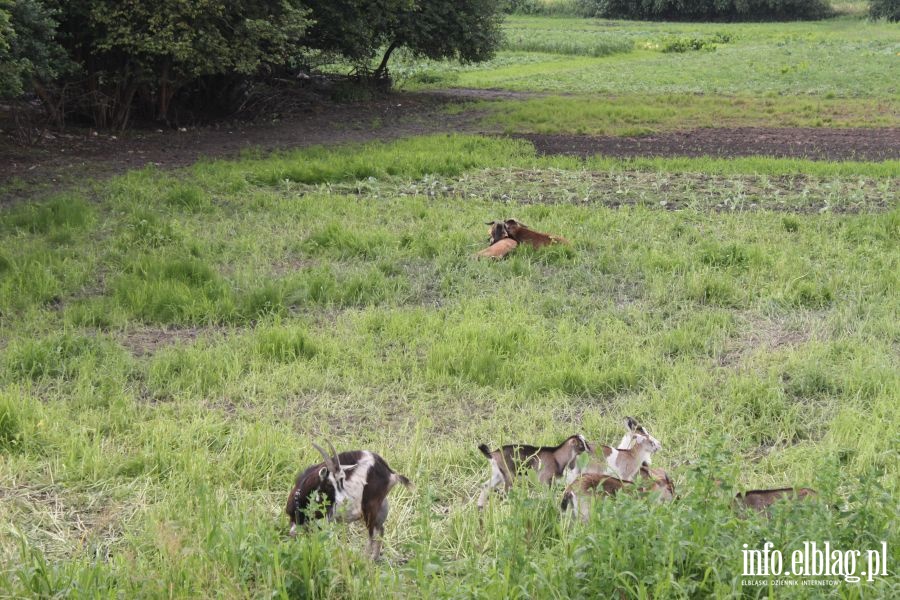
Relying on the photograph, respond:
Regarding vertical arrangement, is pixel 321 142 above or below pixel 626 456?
above

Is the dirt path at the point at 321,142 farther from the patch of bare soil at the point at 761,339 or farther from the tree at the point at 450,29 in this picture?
the patch of bare soil at the point at 761,339

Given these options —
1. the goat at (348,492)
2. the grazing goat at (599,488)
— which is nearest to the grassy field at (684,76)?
the grazing goat at (599,488)

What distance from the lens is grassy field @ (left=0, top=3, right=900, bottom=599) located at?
3.22 metres

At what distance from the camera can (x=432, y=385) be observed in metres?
5.51

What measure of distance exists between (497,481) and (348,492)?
2.56 ft

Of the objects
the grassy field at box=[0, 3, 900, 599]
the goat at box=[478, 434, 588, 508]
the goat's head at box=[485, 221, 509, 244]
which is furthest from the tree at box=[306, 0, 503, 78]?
the goat at box=[478, 434, 588, 508]

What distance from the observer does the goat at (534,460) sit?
3846 mm

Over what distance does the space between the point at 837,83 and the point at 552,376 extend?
2633cm

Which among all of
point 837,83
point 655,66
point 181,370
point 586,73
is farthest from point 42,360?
point 655,66

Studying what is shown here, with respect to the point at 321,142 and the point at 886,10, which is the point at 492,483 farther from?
the point at 886,10

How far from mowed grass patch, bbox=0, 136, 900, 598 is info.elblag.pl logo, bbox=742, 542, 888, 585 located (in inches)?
2.5

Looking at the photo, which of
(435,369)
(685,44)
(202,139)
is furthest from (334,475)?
(685,44)

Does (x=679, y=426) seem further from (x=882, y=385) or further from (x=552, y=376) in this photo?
(x=882, y=385)

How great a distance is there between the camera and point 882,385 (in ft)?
17.4
